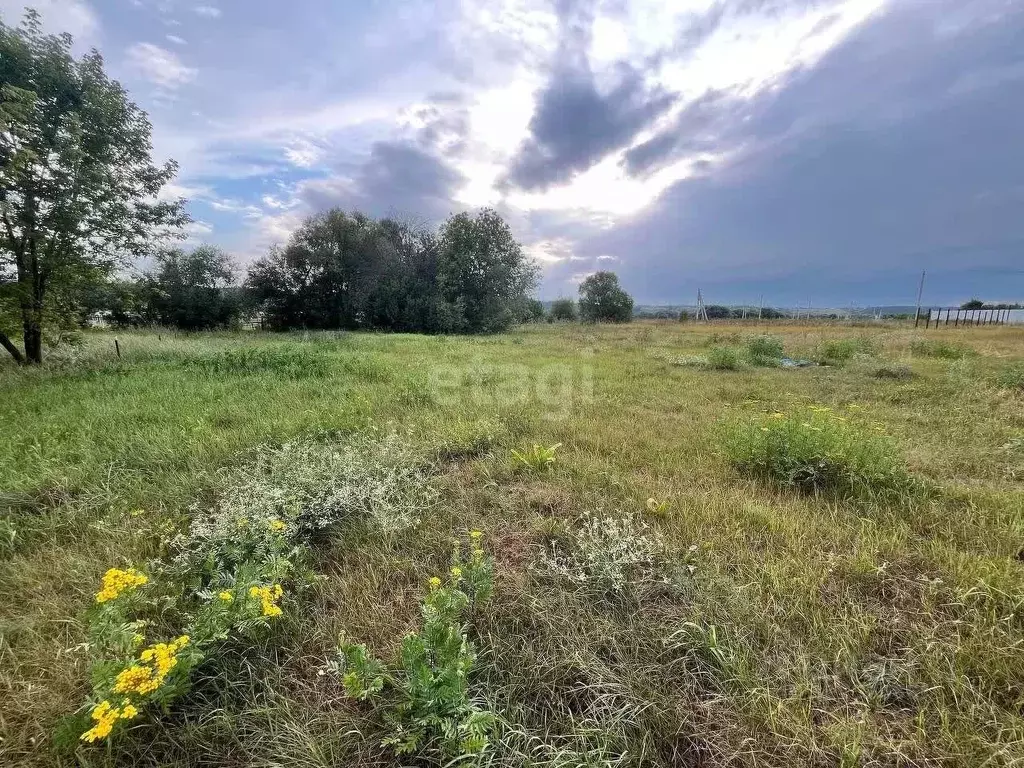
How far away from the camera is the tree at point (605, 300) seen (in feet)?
152

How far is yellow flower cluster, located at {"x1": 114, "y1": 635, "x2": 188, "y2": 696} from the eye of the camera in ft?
4.26

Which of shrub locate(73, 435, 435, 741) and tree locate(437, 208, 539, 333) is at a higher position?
tree locate(437, 208, 539, 333)

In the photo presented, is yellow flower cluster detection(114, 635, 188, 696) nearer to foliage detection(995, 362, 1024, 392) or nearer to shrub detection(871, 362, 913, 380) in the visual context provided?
foliage detection(995, 362, 1024, 392)

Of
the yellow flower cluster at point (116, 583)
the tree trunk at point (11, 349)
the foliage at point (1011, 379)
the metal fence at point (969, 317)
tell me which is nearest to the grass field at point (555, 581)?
the yellow flower cluster at point (116, 583)

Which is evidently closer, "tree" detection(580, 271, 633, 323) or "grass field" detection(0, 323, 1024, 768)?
"grass field" detection(0, 323, 1024, 768)

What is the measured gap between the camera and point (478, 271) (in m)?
27.0

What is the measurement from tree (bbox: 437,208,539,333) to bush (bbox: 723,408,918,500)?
23.0 meters

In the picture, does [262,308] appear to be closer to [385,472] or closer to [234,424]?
[234,424]

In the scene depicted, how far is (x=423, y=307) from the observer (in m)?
25.2

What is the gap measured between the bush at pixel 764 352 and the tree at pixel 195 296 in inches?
1001

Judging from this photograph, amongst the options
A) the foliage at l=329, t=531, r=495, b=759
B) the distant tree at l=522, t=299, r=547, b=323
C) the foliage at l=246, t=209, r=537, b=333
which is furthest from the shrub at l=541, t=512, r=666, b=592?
the distant tree at l=522, t=299, r=547, b=323

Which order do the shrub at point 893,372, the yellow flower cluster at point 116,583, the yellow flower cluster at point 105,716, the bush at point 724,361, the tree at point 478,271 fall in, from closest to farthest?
the yellow flower cluster at point 105,716 < the yellow flower cluster at point 116,583 < the shrub at point 893,372 < the bush at point 724,361 < the tree at point 478,271

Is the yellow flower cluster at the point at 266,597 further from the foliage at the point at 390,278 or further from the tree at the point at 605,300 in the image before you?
the tree at the point at 605,300

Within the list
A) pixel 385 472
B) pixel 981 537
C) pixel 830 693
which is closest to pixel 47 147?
pixel 385 472
